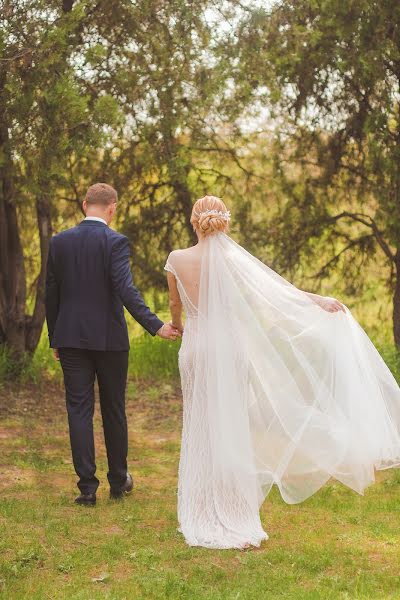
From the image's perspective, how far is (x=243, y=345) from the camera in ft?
17.0

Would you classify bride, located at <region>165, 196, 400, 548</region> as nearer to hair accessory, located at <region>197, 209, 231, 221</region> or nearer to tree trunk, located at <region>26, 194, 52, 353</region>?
hair accessory, located at <region>197, 209, 231, 221</region>

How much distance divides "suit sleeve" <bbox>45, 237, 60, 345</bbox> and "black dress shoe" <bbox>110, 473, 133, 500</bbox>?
114 centimetres

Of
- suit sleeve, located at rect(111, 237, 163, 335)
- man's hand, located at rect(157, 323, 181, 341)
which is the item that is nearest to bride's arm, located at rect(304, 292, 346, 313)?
man's hand, located at rect(157, 323, 181, 341)

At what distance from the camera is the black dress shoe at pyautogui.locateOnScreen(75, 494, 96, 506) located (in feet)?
19.2

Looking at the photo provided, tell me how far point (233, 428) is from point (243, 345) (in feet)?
1.61

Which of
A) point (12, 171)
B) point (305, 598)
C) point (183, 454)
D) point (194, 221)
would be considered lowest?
point (305, 598)

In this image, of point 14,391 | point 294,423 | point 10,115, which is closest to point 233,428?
point 294,423

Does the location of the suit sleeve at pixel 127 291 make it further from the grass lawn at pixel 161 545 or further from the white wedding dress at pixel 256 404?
the grass lawn at pixel 161 545

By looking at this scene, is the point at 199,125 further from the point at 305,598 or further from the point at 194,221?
the point at 305,598

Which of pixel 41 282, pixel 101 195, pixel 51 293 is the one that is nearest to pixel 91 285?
pixel 51 293

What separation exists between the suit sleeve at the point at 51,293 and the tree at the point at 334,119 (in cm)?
378

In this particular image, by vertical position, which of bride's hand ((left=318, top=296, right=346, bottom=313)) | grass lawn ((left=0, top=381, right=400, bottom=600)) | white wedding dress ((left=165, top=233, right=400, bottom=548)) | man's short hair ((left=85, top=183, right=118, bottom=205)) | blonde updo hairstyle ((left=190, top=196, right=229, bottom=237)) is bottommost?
grass lawn ((left=0, top=381, right=400, bottom=600))

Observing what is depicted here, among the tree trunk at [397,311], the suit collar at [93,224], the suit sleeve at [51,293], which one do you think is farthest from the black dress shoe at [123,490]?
the tree trunk at [397,311]

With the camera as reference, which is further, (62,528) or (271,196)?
(271,196)
